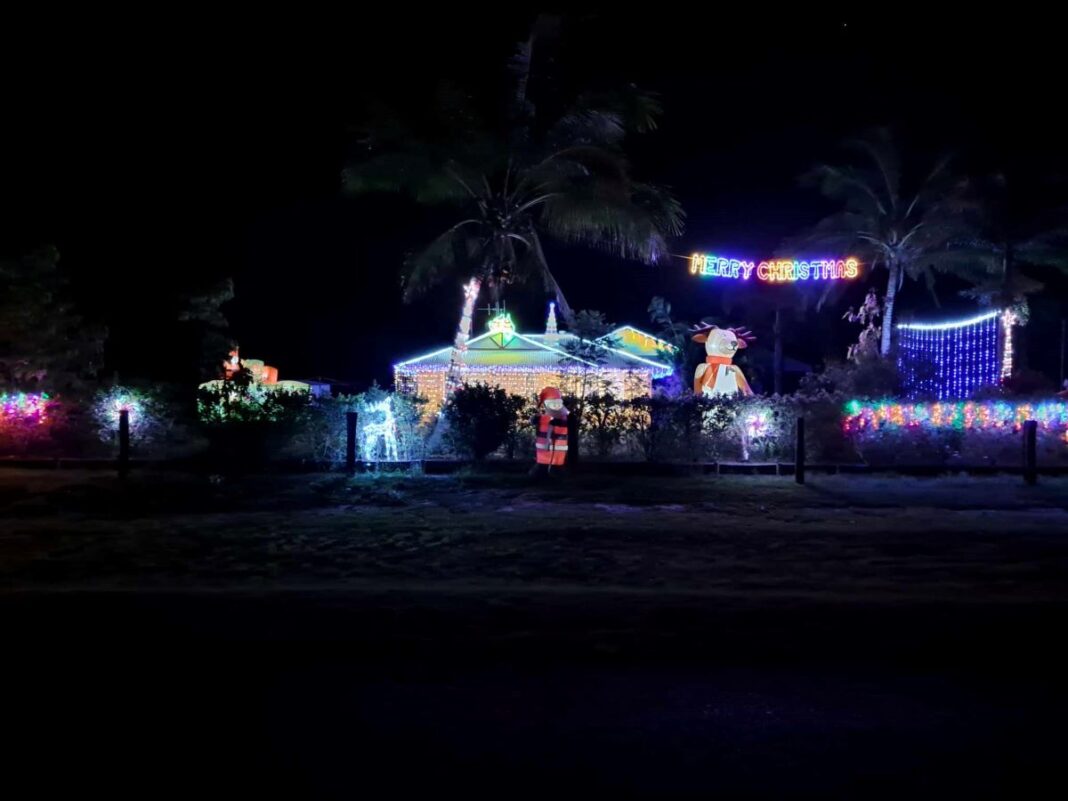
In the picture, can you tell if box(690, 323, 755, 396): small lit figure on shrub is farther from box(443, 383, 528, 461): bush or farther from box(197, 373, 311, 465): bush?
box(197, 373, 311, 465): bush

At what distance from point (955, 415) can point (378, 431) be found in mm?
11526

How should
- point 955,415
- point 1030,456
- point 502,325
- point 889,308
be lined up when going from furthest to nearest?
1. point 889,308
2. point 502,325
3. point 955,415
4. point 1030,456

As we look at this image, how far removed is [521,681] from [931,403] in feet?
56.5

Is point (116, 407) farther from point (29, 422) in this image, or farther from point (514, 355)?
point (514, 355)

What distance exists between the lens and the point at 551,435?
1783 cm

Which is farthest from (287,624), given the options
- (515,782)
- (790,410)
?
(790,410)

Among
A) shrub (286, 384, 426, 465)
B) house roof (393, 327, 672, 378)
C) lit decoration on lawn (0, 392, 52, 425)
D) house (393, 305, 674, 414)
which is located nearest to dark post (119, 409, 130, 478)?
shrub (286, 384, 426, 465)

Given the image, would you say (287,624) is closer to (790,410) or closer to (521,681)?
(521,681)

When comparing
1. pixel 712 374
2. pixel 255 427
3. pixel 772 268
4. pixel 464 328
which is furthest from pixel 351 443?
pixel 772 268

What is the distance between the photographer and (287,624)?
7.41 m

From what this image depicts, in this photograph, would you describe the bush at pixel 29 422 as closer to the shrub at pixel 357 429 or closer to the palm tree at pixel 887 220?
the shrub at pixel 357 429

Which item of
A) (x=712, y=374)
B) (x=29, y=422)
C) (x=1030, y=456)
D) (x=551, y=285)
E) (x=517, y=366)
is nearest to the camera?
(x=1030, y=456)

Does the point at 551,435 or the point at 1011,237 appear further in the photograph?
the point at 1011,237

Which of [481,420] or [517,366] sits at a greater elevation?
[517,366]
